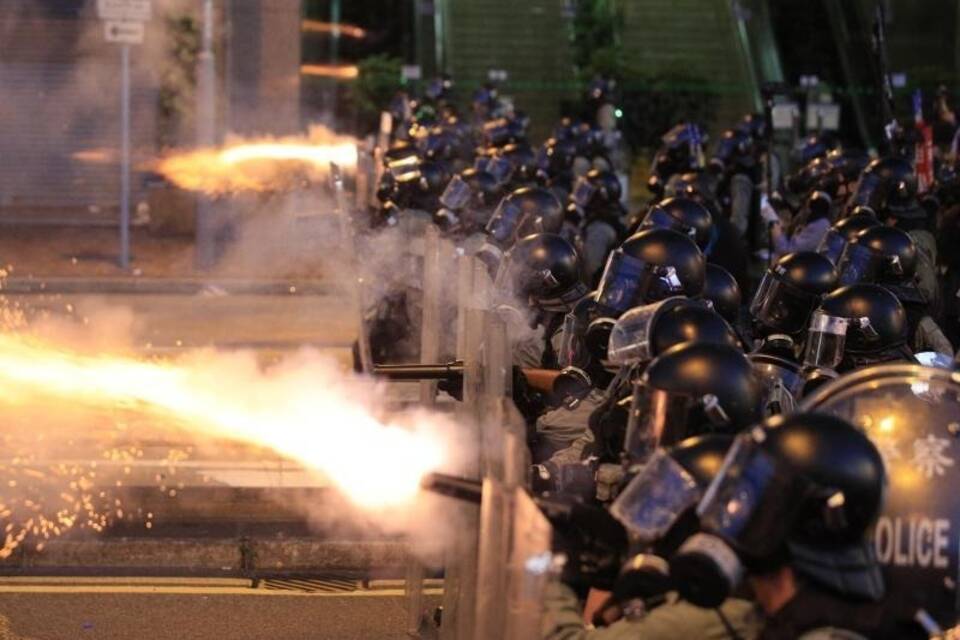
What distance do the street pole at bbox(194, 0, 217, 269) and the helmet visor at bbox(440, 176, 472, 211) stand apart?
8.03 metres

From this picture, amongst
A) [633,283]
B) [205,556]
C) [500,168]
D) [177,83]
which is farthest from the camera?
[177,83]

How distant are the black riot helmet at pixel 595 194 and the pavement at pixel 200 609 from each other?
4.93m

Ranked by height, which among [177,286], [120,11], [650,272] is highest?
[120,11]

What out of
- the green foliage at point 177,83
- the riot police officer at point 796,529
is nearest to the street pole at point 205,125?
the green foliage at point 177,83

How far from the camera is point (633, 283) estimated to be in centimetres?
612

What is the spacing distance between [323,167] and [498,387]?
591 inches

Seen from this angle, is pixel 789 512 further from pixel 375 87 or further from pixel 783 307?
pixel 375 87

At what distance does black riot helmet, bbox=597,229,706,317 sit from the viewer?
606cm

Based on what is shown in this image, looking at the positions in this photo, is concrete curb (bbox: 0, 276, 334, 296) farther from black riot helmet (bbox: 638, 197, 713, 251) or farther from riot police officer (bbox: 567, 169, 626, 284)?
black riot helmet (bbox: 638, 197, 713, 251)

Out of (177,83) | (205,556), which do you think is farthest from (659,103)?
(205,556)

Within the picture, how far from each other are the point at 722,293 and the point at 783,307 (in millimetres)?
313

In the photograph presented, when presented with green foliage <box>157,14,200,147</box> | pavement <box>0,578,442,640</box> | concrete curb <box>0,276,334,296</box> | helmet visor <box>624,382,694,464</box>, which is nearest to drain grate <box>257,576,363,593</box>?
pavement <box>0,578,442,640</box>

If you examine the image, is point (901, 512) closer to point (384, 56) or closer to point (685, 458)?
point (685, 458)

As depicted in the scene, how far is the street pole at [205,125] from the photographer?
60.2 ft
